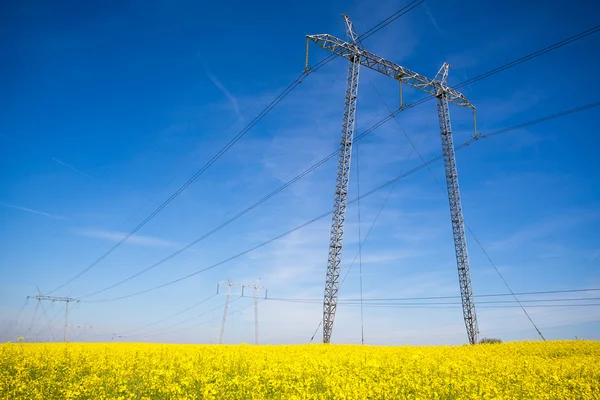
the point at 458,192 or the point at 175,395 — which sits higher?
the point at 458,192

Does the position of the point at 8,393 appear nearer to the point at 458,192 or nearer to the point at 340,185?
the point at 340,185

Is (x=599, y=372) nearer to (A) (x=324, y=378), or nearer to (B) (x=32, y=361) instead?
(A) (x=324, y=378)

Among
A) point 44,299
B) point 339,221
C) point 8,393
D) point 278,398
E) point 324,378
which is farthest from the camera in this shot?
point 44,299

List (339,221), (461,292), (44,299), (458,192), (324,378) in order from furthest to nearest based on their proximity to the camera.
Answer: (44,299)
(458,192)
(461,292)
(339,221)
(324,378)

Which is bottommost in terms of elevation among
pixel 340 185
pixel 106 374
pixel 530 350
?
pixel 530 350

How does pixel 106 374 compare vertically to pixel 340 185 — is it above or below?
below

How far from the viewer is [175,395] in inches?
360

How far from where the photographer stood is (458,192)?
4256cm

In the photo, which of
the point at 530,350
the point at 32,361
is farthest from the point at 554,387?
the point at 32,361

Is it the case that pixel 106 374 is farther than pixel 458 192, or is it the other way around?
pixel 458 192

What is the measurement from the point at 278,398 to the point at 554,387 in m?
9.45

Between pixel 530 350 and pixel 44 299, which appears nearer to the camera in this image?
pixel 530 350

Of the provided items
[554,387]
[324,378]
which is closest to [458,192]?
[554,387]

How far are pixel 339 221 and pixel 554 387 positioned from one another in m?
23.2
